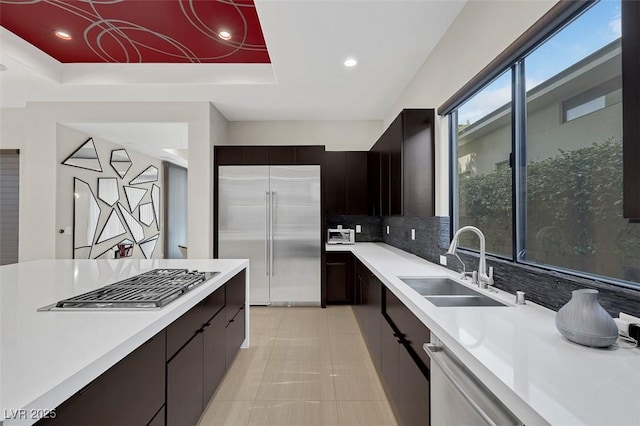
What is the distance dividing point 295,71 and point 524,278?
2.81m

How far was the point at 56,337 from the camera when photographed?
1027mm

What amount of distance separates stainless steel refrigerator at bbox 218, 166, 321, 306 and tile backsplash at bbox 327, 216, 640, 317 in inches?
53.3

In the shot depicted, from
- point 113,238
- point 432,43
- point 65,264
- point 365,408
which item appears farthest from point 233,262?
point 113,238

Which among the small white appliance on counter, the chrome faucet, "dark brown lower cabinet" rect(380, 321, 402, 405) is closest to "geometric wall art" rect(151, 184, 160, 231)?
the small white appliance on counter

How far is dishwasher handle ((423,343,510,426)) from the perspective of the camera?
86 cm

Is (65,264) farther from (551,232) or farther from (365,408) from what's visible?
(551,232)

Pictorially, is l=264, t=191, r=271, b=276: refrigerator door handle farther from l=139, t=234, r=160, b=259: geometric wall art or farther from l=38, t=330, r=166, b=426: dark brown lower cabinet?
l=139, t=234, r=160, b=259: geometric wall art

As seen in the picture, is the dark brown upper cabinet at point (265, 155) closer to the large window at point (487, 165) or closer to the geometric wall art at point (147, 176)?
the large window at point (487, 165)

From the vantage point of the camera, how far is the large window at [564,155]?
3.97 feet

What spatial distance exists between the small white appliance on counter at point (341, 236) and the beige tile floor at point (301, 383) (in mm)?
1487

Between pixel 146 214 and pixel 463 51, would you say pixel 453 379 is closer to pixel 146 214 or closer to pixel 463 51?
pixel 463 51

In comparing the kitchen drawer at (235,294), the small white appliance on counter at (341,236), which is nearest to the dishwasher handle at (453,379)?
the kitchen drawer at (235,294)

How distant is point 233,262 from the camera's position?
8.93 ft

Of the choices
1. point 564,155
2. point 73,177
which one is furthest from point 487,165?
point 73,177
